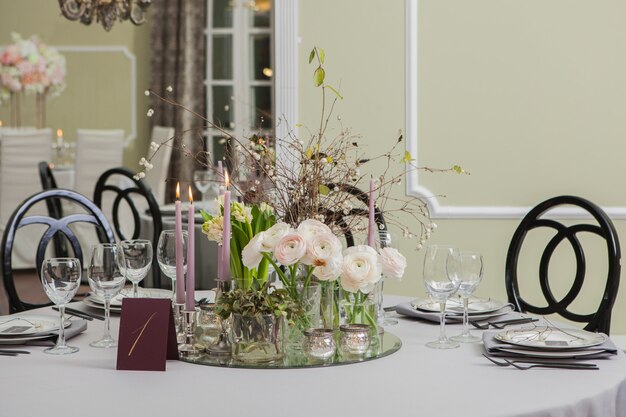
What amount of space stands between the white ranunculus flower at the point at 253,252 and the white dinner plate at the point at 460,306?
0.60 metres

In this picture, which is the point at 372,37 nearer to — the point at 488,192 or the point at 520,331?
the point at 488,192

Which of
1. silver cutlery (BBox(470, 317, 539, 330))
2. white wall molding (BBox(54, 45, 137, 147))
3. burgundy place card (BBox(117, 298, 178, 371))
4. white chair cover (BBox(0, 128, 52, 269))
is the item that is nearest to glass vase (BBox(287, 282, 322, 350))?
burgundy place card (BBox(117, 298, 178, 371))

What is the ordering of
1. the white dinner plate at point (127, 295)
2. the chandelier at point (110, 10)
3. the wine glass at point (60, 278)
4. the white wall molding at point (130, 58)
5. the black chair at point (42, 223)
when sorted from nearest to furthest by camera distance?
the wine glass at point (60, 278)
the white dinner plate at point (127, 295)
the black chair at point (42, 223)
the chandelier at point (110, 10)
the white wall molding at point (130, 58)

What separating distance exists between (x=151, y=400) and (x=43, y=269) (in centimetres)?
46

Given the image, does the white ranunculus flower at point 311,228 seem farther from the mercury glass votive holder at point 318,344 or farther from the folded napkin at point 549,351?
the folded napkin at point 549,351

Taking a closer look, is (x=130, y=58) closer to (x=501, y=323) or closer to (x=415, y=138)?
(x=415, y=138)

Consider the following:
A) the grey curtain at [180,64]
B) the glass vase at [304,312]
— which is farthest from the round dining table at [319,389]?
the grey curtain at [180,64]

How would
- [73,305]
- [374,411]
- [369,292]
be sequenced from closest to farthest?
[374,411] → [369,292] → [73,305]

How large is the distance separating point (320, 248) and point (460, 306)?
0.64 metres

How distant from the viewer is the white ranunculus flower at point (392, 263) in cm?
184

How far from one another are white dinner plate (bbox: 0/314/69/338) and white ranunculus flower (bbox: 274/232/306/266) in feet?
1.90

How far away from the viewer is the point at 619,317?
3.67m

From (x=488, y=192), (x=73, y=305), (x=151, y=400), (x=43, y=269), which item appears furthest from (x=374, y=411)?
(x=488, y=192)

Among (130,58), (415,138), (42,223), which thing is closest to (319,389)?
(42,223)
